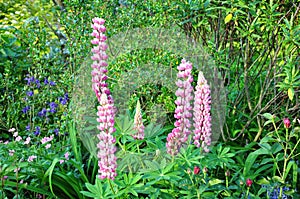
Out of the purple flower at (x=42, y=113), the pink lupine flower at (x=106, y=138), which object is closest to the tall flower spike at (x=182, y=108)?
the pink lupine flower at (x=106, y=138)

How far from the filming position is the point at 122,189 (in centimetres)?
268

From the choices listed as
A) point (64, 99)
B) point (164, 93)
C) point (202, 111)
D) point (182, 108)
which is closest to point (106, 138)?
point (182, 108)

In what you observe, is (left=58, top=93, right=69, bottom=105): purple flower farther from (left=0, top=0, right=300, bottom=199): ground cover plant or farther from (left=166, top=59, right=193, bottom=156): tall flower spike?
(left=166, top=59, right=193, bottom=156): tall flower spike

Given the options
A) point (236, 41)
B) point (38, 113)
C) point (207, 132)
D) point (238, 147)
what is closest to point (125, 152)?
point (207, 132)

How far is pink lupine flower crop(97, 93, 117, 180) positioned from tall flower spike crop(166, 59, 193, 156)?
361mm

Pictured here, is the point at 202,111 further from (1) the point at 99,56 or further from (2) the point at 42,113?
(2) the point at 42,113

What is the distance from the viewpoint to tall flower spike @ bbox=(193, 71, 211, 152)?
2.49 meters

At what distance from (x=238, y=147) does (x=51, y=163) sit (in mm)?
1382

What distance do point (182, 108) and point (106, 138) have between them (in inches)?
19.6

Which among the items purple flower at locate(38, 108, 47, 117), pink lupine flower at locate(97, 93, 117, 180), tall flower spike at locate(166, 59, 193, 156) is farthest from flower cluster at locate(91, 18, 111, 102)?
purple flower at locate(38, 108, 47, 117)

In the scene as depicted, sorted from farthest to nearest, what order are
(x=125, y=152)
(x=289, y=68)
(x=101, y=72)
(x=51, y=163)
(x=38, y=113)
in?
(x=38, y=113)
(x=51, y=163)
(x=289, y=68)
(x=125, y=152)
(x=101, y=72)

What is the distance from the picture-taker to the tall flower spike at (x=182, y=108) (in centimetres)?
248

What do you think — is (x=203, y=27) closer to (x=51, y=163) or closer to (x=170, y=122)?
(x=170, y=122)

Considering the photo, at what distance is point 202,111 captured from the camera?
8.48 ft
